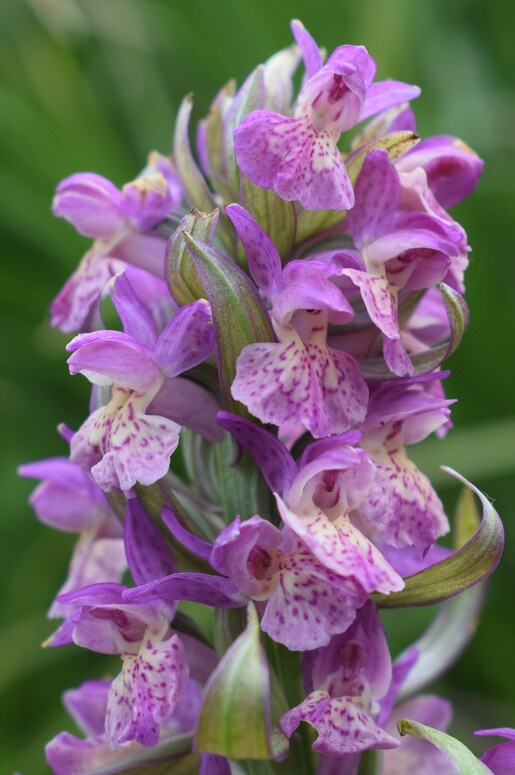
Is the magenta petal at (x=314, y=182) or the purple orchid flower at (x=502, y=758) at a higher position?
the magenta petal at (x=314, y=182)

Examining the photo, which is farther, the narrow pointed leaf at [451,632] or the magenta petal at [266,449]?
the narrow pointed leaf at [451,632]

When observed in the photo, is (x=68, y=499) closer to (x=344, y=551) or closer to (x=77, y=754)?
(x=77, y=754)

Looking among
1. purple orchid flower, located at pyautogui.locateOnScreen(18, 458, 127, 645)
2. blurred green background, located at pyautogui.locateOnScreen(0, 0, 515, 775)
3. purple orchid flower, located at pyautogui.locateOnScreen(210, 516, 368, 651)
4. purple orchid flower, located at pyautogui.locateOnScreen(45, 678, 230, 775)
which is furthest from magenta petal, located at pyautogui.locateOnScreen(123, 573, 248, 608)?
blurred green background, located at pyautogui.locateOnScreen(0, 0, 515, 775)

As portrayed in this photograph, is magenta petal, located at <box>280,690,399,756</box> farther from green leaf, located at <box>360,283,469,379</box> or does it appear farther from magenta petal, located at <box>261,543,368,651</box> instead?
green leaf, located at <box>360,283,469,379</box>

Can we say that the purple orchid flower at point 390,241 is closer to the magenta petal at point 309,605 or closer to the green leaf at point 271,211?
the green leaf at point 271,211

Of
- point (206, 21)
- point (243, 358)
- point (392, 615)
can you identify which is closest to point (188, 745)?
point (243, 358)

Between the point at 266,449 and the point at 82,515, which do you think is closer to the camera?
the point at 266,449

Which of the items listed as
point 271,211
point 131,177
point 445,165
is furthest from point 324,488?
point 131,177

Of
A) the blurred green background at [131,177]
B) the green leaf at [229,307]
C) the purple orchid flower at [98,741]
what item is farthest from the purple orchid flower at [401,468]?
the blurred green background at [131,177]
